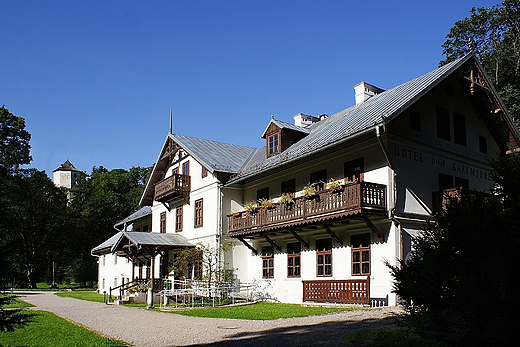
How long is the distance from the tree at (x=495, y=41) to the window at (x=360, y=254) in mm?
18977

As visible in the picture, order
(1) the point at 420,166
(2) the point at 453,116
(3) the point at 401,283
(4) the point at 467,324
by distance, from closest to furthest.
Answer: (4) the point at 467,324 < (3) the point at 401,283 < (1) the point at 420,166 < (2) the point at 453,116

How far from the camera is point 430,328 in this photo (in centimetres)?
905

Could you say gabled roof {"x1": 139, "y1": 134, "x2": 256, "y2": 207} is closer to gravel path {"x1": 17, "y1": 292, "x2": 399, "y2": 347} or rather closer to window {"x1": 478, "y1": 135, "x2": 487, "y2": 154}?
gravel path {"x1": 17, "y1": 292, "x2": 399, "y2": 347}

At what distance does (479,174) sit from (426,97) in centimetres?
483

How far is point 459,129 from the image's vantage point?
877 inches

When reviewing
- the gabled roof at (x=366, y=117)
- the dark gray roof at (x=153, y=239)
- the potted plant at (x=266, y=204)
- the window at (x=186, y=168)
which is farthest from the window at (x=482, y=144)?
the window at (x=186, y=168)

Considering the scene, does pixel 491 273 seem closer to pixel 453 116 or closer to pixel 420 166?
pixel 420 166

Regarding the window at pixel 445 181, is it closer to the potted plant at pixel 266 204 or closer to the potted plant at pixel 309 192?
the potted plant at pixel 309 192

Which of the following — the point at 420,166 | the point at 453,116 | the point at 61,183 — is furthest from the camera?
the point at 61,183

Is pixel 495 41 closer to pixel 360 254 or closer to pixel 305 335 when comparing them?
pixel 360 254

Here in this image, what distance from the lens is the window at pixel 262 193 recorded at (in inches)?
1018

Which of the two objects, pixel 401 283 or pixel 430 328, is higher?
pixel 401 283

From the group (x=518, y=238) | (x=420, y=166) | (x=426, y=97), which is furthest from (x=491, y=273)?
(x=426, y=97)

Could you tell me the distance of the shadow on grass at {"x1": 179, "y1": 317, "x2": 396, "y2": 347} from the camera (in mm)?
10570
